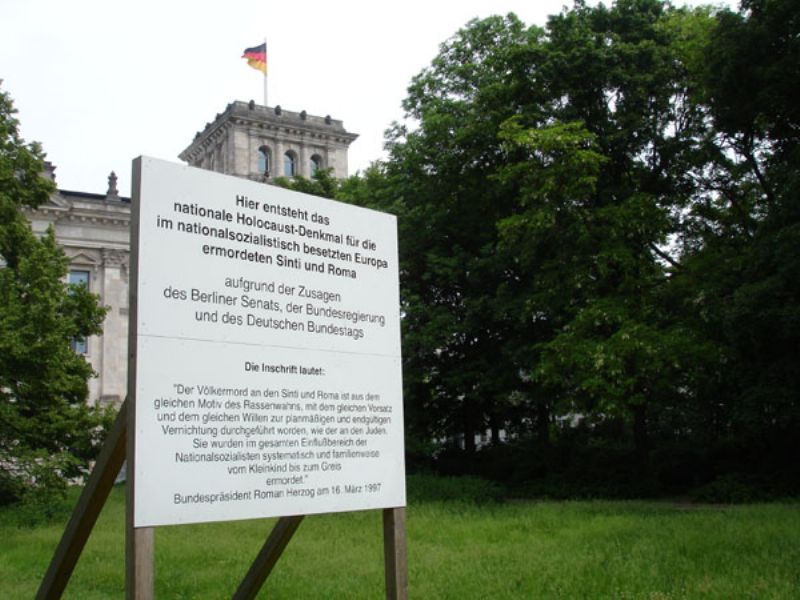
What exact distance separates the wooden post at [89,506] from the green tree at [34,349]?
20000mm

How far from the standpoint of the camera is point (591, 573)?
37.2 feet

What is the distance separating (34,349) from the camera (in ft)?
83.4

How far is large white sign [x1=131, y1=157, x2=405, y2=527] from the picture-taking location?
4746 mm

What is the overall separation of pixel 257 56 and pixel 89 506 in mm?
67909

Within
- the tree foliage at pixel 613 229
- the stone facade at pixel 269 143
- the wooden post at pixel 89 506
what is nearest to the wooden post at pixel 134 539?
the wooden post at pixel 89 506

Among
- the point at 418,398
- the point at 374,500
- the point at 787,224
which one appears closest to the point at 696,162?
the point at 787,224

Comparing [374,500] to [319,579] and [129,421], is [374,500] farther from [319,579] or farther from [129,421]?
[319,579]

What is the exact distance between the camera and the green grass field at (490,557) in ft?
35.2

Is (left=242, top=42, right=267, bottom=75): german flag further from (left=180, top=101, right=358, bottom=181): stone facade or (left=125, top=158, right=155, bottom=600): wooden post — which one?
(left=125, top=158, right=155, bottom=600): wooden post

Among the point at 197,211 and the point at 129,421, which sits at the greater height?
the point at 197,211

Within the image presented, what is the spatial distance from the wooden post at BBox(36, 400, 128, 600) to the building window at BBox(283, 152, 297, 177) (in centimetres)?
6600

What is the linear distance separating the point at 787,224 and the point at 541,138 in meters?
6.99

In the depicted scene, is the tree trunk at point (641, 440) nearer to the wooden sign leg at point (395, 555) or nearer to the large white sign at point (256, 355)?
the wooden sign leg at point (395, 555)

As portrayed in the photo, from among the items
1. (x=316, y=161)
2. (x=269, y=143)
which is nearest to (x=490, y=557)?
(x=269, y=143)
